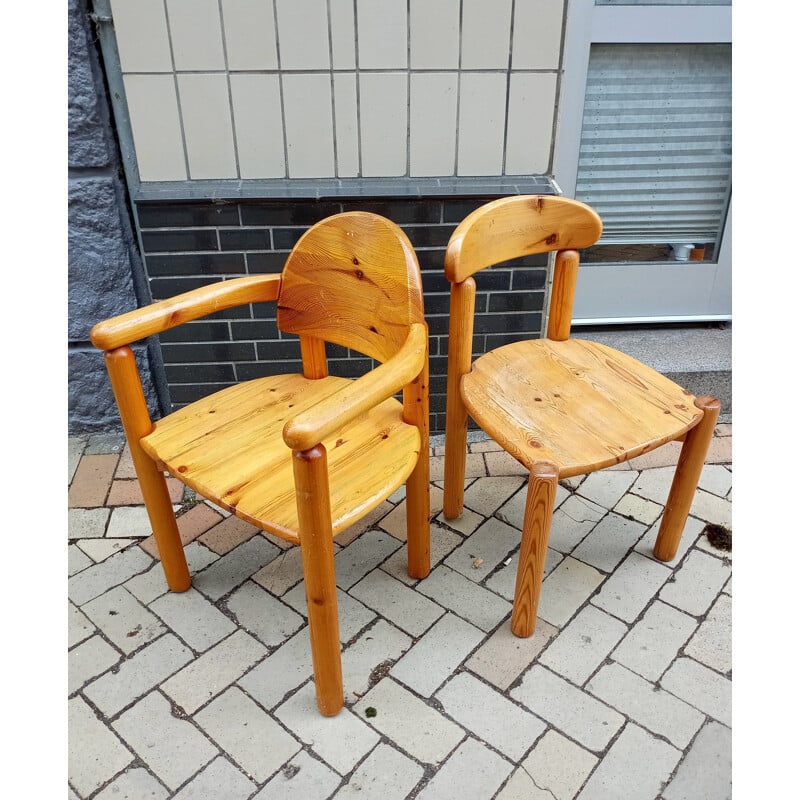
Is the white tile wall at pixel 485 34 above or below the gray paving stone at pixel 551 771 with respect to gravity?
above

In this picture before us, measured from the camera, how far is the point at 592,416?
5.96 feet

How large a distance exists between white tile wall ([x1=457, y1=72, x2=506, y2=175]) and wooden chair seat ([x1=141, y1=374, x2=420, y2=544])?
0.91 m

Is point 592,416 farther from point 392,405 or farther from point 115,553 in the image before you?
point 115,553

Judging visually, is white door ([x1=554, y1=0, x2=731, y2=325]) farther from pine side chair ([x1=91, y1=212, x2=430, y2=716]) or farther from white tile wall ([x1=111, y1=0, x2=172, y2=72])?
white tile wall ([x1=111, y1=0, x2=172, y2=72])

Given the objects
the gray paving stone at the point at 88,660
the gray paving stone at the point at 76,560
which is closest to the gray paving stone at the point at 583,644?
the gray paving stone at the point at 88,660

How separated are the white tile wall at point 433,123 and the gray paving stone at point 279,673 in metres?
Result: 1.56

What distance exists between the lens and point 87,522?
7.55ft

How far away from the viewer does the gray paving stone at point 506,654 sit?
177 centimetres

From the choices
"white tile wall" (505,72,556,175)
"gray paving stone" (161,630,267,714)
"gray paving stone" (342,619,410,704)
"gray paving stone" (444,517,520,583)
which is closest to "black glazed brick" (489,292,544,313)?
"white tile wall" (505,72,556,175)

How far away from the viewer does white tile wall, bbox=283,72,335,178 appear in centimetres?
212

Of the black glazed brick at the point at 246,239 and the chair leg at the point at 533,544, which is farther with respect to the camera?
the black glazed brick at the point at 246,239

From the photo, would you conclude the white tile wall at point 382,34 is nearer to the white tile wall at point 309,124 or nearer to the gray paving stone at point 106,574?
the white tile wall at point 309,124

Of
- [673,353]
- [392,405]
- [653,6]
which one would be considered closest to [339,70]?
[392,405]

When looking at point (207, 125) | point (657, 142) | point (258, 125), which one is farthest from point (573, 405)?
point (657, 142)
